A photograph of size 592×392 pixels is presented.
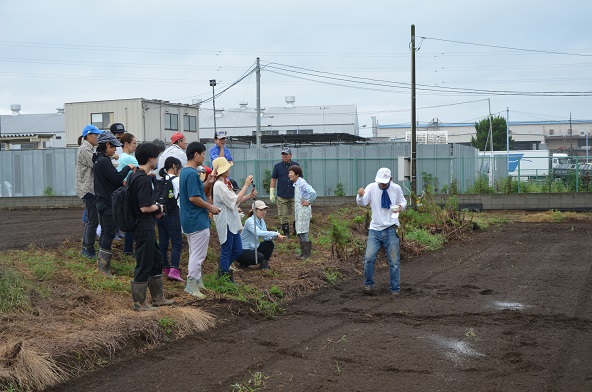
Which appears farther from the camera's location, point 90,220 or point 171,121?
point 171,121

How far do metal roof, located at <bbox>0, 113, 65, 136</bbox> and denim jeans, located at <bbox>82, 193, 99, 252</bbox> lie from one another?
47.8 metres

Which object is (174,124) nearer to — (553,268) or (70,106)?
(70,106)

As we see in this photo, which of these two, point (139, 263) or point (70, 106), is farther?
point (70, 106)

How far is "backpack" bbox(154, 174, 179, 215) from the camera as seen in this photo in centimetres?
1001

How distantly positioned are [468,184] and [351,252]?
18.8 meters

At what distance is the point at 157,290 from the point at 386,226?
3.72 meters

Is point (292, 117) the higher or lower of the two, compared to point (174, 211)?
higher

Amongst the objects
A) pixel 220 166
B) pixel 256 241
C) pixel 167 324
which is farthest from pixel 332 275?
pixel 167 324

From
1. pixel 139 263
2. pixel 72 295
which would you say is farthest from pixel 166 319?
pixel 72 295

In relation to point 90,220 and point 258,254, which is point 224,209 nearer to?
point 258,254

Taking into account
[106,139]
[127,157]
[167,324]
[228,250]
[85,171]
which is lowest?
[167,324]

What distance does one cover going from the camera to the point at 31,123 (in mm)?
57438

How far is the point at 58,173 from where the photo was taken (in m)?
32.8

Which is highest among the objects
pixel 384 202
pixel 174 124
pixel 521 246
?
pixel 174 124
